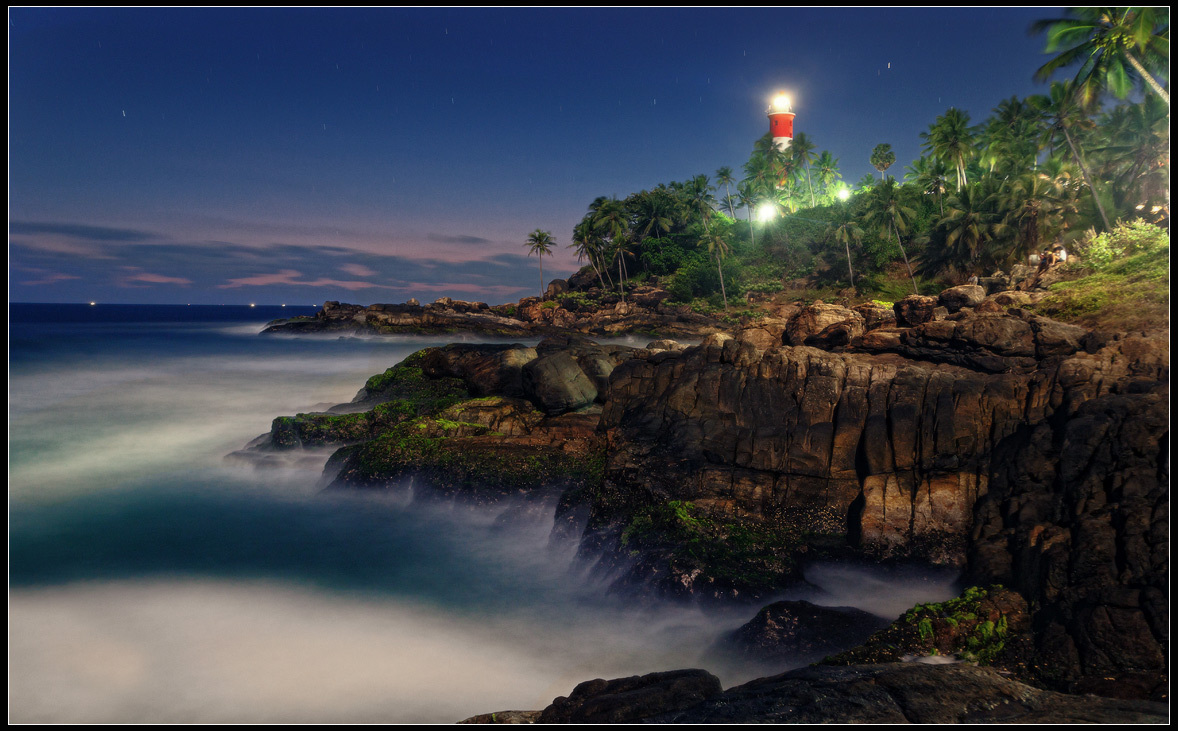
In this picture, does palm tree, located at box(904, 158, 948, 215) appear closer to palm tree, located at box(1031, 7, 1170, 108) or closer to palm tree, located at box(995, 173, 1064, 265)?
palm tree, located at box(995, 173, 1064, 265)

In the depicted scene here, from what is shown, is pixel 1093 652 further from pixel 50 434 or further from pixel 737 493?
pixel 50 434

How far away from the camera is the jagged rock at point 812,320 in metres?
17.1

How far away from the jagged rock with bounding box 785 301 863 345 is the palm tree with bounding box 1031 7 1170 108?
47.5ft

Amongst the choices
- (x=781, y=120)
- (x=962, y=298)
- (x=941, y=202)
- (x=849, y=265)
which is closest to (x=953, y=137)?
(x=941, y=202)

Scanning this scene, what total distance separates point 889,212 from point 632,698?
52.5 metres

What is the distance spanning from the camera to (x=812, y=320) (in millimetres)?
17500

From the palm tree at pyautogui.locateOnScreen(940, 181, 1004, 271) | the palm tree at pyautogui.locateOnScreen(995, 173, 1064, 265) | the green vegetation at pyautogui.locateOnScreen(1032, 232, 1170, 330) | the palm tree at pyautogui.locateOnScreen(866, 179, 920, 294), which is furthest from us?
the palm tree at pyautogui.locateOnScreen(866, 179, 920, 294)

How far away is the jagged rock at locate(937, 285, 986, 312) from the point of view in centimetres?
1700

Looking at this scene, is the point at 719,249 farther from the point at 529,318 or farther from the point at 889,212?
the point at 529,318

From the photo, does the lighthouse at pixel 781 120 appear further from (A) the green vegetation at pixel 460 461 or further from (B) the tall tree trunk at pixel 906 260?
(A) the green vegetation at pixel 460 461

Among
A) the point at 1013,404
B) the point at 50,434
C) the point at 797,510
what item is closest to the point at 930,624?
the point at 797,510

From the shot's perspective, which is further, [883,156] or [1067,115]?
[883,156]

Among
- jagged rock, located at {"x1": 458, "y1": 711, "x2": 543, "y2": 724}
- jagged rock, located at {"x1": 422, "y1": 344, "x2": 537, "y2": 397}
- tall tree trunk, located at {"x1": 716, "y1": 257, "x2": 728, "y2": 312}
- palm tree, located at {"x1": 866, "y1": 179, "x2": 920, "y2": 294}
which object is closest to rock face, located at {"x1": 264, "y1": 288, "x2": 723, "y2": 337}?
tall tree trunk, located at {"x1": 716, "y1": 257, "x2": 728, "y2": 312}

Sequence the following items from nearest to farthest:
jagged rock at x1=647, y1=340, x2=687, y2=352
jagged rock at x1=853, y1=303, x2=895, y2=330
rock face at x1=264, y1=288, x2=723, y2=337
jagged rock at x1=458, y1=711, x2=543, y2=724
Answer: jagged rock at x1=458, y1=711, x2=543, y2=724
jagged rock at x1=853, y1=303, x2=895, y2=330
jagged rock at x1=647, y1=340, x2=687, y2=352
rock face at x1=264, y1=288, x2=723, y2=337
